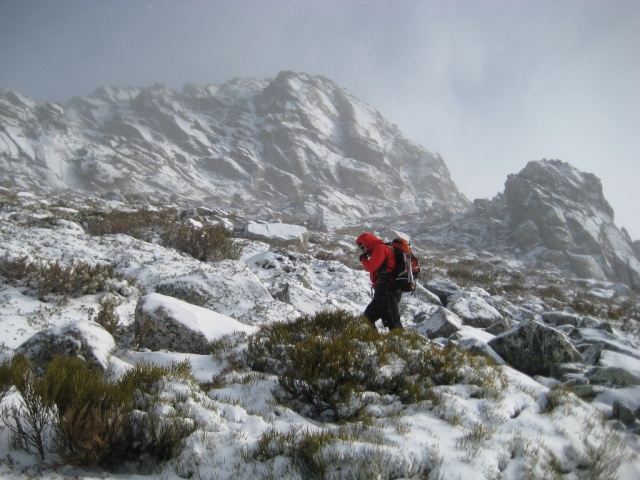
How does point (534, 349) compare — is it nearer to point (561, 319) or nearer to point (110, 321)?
point (561, 319)

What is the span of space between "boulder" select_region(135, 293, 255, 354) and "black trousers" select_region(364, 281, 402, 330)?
2525mm

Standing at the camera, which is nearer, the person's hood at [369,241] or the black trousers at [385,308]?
the black trousers at [385,308]

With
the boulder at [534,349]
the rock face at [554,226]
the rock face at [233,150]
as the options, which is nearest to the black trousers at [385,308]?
the boulder at [534,349]

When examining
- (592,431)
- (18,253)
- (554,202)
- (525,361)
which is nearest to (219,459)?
(592,431)

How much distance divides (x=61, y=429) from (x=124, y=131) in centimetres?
12902

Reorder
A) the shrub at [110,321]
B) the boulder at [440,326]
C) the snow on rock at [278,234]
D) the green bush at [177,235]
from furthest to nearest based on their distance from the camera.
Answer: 1. the snow on rock at [278,234]
2. the green bush at [177,235]
3. the boulder at [440,326]
4. the shrub at [110,321]

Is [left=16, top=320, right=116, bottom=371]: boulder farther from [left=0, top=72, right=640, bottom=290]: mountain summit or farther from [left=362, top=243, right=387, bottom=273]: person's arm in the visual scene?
[left=0, top=72, right=640, bottom=290]: mountain summit

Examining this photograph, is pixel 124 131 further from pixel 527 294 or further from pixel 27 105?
pixel 527 294

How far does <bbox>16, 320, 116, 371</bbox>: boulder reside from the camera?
390 cm

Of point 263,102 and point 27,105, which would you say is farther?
point 263,102

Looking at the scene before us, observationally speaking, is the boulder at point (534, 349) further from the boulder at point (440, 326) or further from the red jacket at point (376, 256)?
the red jacket at point (376, 256)

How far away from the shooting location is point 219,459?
2580mm

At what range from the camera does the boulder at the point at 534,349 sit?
6.23m

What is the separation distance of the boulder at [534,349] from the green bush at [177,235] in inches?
351
